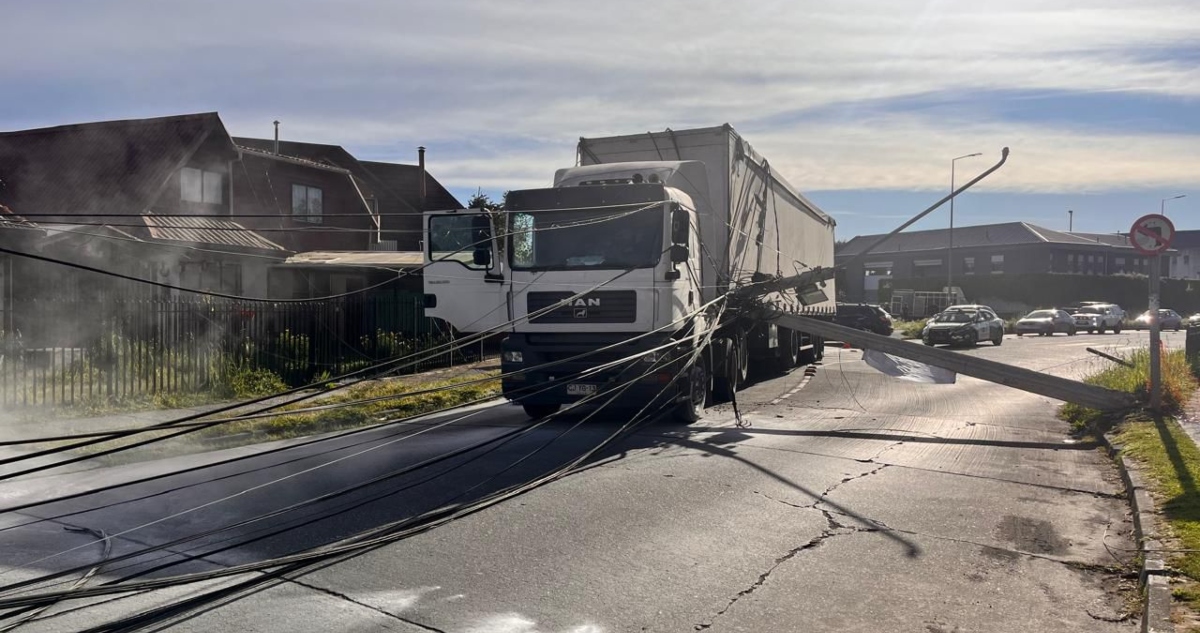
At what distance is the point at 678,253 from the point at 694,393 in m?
2.10

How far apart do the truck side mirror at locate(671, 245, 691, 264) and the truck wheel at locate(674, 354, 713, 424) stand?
1.41 meters

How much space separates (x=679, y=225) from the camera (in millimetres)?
10984

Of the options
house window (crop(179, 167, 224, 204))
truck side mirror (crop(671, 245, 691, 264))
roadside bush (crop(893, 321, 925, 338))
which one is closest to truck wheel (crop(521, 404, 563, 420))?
truck side mirror (crop(671, 245, 691, 264))

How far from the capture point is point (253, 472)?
28.9 ft

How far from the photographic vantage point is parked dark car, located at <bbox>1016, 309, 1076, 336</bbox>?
40.7 meters

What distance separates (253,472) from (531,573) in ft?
14.3

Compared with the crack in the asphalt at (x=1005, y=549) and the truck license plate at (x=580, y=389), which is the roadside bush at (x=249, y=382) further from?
the crack in the asphalt at (x=1005, y=549)

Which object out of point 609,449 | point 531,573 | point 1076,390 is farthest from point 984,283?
point 531,573

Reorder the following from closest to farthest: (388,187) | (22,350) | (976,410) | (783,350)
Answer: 1. (22,350)
2. (976,410)
3. (783,350)
4. (388,187)

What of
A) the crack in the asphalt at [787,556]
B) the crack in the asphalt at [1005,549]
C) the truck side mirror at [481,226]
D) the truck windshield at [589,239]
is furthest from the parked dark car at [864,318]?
the crack in the asphalt at [787,556]

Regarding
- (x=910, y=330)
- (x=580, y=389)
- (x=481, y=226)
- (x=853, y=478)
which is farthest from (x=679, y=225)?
(x=910, y=330)

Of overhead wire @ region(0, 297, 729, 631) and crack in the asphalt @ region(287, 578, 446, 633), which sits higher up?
overhead wire @ region(0, 297, 729, 631)

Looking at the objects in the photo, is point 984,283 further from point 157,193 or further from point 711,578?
point 711,578

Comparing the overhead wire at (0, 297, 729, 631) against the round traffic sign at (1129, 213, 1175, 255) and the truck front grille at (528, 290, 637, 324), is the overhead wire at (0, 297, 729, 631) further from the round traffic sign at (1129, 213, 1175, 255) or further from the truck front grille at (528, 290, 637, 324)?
the round traffic sign at (1129, 213, 1175, 255)
